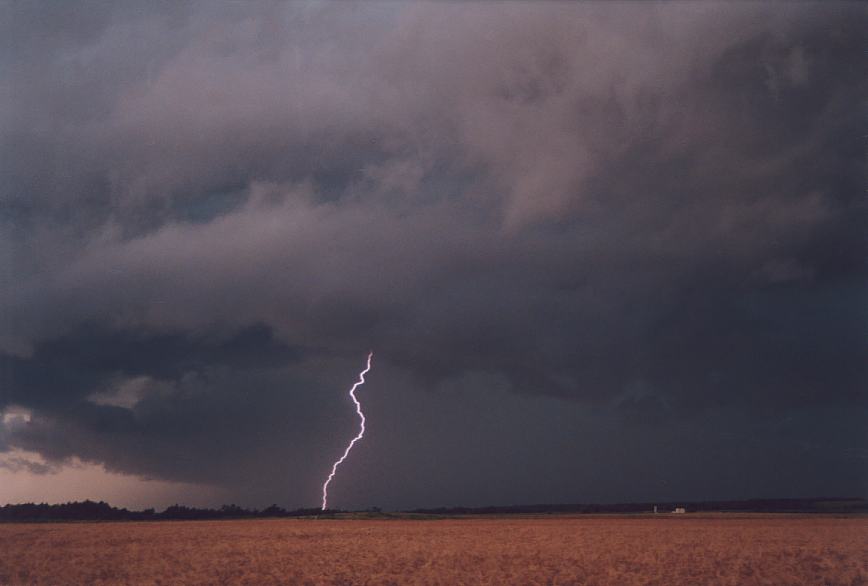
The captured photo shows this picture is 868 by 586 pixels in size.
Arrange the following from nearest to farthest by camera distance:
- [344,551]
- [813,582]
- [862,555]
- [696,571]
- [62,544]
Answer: [813,582] < [696,571] < [862,555] < [344,551] < [62,544]

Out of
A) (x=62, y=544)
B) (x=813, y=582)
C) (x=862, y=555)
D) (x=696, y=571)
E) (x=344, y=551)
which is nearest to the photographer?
(x=813, y=582)

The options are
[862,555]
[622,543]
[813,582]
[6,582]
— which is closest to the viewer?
[813,582]

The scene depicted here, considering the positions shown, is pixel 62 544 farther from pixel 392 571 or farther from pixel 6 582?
pixel 392 571

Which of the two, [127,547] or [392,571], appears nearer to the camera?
[392,571]

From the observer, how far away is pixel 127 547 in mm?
48125

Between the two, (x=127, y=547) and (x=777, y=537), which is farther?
(x=777, y=537)

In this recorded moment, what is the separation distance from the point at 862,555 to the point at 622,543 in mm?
13859

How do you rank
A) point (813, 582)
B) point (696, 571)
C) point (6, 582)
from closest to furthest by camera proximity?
point (813, 582), point (6, 582), point (696, 571)

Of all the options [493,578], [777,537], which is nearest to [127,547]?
[493,578]

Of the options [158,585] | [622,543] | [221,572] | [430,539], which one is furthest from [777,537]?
[158,585]

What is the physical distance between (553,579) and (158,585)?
588 inches

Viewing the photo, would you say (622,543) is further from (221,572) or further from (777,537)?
(221,572)

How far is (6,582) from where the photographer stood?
29406 mm

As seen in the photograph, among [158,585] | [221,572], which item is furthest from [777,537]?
[158,585]
